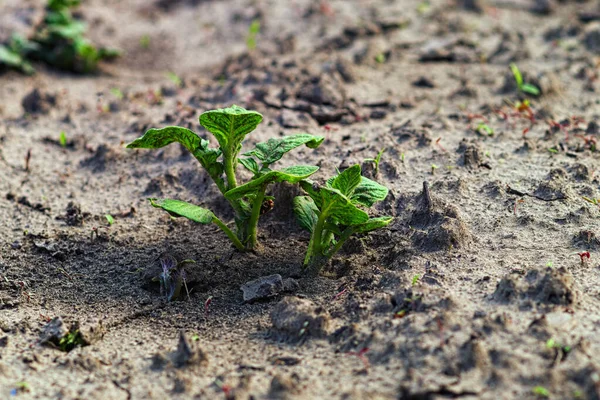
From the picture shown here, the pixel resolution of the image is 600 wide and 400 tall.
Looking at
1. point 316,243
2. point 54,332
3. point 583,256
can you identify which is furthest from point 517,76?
point 54,332

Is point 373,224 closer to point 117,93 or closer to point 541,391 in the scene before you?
point 541,391

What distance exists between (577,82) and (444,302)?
8.90 ft

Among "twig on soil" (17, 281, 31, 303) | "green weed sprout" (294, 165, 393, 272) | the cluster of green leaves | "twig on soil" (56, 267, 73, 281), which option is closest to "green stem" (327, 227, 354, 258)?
"green weed sprout" (294, 165, 393, 272)

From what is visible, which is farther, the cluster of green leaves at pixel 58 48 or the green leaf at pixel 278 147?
the cluster of green leaves at pixel 58 48

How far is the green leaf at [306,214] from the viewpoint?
3014 mm

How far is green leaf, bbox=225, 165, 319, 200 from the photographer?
2.73 m

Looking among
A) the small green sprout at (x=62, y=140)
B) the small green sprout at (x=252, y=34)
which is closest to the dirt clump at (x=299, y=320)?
the small green sprout at (x=62, y=140)

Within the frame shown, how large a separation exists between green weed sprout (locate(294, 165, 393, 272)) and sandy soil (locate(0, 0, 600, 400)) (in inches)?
5.3

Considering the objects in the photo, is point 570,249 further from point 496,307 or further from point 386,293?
point 386,293

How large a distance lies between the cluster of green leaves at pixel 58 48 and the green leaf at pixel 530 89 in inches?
129

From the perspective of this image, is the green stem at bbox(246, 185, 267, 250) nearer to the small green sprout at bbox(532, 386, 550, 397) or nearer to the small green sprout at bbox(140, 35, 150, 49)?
the small green sprout at bbox(532, 386, 550, 397)

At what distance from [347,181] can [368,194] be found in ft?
0.43

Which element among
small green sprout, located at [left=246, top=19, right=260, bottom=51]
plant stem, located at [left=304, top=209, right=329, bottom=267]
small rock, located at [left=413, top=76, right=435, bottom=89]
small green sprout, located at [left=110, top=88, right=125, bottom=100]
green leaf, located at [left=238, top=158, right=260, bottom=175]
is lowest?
plant stem, located at [left=304, top=209, right=329, bottom=267]

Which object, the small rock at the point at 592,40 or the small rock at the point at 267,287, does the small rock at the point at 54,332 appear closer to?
the small rock at the point at 267,287
